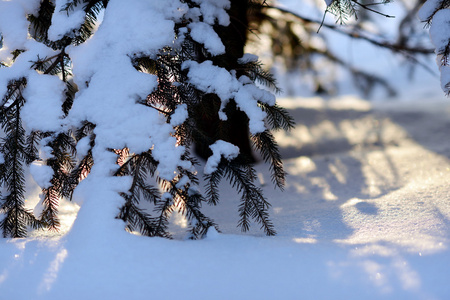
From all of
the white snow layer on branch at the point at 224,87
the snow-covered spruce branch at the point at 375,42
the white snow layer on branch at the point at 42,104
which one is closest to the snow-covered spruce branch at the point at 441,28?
the white snow layer on branch at the point at 224,87

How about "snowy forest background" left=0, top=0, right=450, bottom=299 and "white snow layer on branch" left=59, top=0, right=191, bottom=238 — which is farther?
"white snow layer on branch" left=59, top=0, right=191, bottom=238

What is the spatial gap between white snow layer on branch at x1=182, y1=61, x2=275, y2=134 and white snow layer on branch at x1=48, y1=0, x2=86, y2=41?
1.60 ft

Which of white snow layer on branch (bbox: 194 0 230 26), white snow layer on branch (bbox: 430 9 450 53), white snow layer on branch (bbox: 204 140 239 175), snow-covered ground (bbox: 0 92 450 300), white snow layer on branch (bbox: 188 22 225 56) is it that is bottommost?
snow-covered ground (bbox: 0 92 450 300)

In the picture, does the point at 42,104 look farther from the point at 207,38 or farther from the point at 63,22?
the point at 207,38

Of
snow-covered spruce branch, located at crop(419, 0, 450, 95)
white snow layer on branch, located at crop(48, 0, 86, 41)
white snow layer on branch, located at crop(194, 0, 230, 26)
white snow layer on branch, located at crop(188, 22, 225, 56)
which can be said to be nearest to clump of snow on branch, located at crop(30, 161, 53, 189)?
white snow layer on branch, located at crop(48, 0, 86, 41)

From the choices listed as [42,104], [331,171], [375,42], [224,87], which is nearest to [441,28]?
[224,87]

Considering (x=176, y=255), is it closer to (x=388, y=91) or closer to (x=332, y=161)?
(x=332, y=161)

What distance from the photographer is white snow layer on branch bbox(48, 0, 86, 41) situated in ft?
5.45

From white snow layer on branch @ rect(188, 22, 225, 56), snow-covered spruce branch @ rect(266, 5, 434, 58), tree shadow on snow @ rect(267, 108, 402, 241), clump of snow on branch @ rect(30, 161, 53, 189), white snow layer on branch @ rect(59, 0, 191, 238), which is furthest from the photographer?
snow-covered spruce branch @ rect(266, 5, 434, 58)

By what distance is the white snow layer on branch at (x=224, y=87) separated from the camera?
5.59 ft

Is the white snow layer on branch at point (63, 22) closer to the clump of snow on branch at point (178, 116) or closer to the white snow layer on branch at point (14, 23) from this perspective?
the white snow layer on branch at point (14, 23)

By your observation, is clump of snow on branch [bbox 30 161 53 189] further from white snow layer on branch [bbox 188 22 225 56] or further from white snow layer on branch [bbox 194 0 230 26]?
white snow layer on branch [bbox 194 0 230 26]

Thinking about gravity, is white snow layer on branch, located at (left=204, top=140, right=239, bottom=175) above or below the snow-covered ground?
above

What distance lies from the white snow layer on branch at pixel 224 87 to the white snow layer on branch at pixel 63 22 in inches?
19.2
